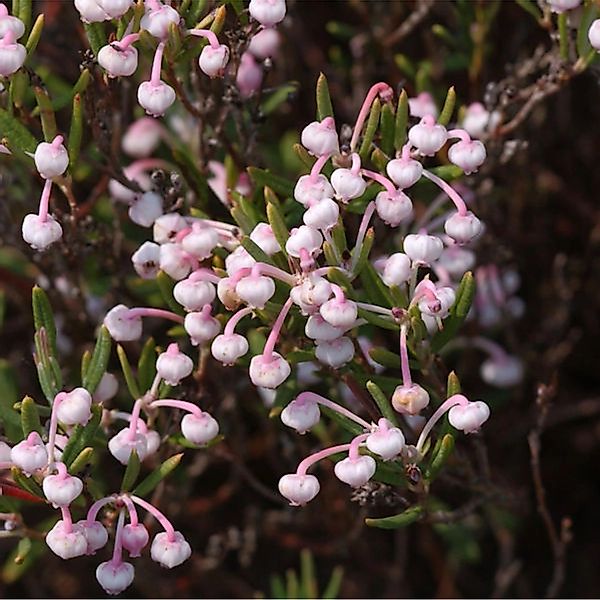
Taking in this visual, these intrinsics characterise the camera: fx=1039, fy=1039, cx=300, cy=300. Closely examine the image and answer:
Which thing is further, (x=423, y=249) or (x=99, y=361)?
(x=99, y=361)

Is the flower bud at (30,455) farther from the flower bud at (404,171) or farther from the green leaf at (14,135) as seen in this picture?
the flower bud at (404,171)

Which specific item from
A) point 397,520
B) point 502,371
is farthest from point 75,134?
point 502,371

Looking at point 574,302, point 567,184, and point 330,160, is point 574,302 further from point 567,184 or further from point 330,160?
point 330,160

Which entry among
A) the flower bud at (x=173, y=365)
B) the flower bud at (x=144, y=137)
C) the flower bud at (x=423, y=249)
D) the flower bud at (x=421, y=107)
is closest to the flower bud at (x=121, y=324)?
the flower bud at (x=173, y=365)

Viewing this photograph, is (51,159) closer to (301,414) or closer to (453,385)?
(301,414)

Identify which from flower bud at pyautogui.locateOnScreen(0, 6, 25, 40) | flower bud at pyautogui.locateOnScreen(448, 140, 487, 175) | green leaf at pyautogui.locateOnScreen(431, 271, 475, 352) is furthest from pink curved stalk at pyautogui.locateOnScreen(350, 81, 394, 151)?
flower bud at pyautogui.locateOnScreen(0, 6, 25, 40)

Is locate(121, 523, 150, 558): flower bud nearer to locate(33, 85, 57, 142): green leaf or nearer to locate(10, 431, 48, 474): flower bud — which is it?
locate(10, 431, 48, 474): flower bud

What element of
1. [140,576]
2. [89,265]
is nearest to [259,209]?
[89,265]
